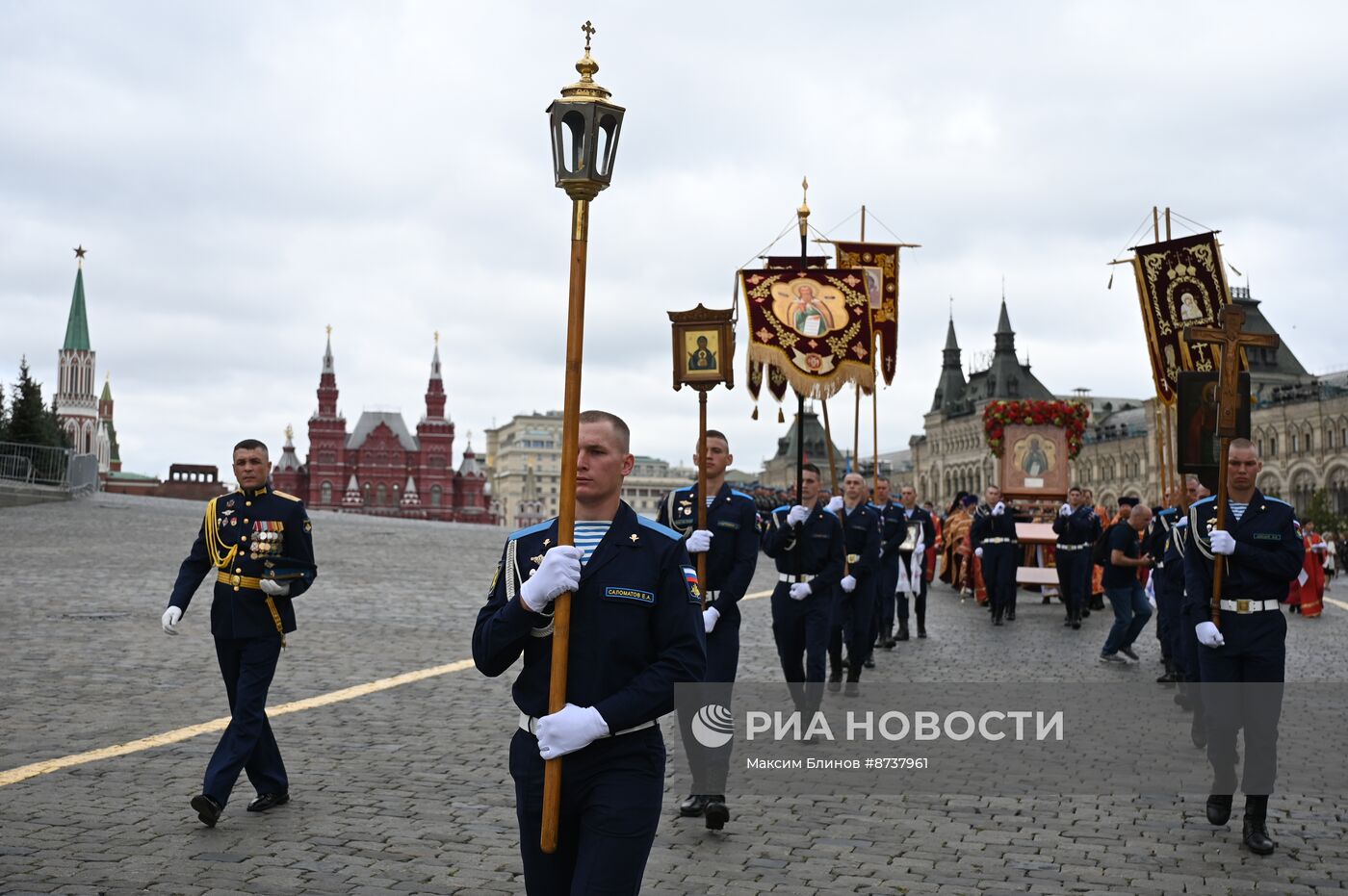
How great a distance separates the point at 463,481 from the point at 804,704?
454 ft

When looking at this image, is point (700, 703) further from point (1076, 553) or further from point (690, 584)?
point (1076, 553)

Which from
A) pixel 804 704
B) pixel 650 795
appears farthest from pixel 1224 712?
pixel 650 795

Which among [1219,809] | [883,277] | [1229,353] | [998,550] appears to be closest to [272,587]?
[1219,809]

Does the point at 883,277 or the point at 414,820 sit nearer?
the point at 414,820

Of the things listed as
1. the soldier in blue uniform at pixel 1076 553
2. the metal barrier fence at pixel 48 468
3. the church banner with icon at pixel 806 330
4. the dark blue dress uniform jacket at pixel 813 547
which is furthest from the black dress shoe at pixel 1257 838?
the metal barrier fence at pixel 48 468

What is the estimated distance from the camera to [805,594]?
9.97m

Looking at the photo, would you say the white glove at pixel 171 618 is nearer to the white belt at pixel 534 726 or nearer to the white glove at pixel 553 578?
the white belt at pixel 534 726

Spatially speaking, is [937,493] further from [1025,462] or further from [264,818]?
[264,818]

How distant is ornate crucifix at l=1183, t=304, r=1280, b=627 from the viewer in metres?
7.70

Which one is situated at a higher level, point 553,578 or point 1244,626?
point 553,578

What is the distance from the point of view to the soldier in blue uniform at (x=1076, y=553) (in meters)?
19.5

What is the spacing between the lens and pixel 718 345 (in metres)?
9.59

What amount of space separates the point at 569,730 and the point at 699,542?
4.68m

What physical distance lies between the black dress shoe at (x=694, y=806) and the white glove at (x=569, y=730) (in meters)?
3.63
